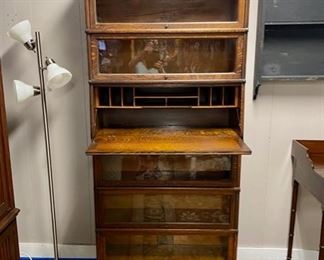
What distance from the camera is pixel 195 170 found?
187 centimetres

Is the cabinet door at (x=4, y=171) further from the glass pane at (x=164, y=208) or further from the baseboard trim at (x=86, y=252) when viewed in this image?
the baseboard trim at (x=86, y=252)

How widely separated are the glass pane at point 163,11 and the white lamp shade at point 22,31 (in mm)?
377

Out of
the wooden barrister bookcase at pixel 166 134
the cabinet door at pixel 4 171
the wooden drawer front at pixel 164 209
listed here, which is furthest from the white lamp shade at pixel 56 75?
the wooden drawer front at pixel 164 209

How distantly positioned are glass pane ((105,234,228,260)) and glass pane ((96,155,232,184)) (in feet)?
1.14

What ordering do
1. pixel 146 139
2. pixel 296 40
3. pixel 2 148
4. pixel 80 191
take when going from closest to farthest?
pixel 2 148, pixel 146 139, pixel 296 40, pixel 80 191

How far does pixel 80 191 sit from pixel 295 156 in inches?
54.3

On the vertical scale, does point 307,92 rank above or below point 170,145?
above

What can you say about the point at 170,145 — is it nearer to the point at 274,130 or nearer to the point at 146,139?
the point at 146,139

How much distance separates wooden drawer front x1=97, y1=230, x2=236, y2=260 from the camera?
1901 millimetres

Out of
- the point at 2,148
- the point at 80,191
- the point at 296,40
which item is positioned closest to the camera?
the point at 2,148

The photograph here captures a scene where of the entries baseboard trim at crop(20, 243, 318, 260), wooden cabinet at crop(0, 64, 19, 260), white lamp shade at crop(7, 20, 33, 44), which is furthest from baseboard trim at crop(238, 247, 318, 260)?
white lamp shade at crop(7, 20, 33, 44)

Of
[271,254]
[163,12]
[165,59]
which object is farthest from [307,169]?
[163,12]

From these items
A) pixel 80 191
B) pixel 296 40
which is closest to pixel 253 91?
pixel 296 40

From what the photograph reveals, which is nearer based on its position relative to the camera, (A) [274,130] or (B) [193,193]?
(B) [193,193]
